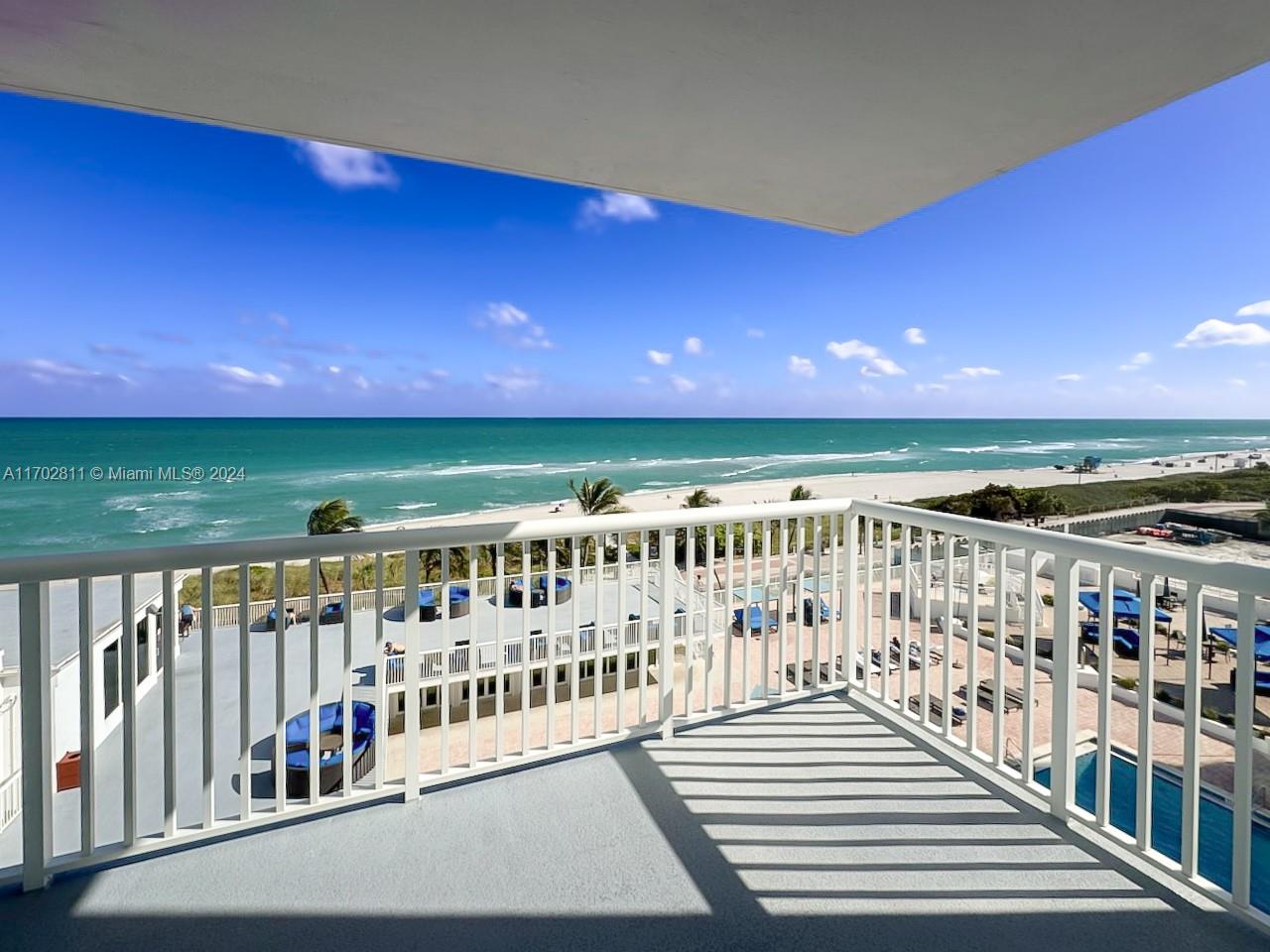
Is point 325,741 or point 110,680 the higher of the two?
point 110,680

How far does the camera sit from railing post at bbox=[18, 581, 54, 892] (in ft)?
4.09

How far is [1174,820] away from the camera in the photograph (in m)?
3.78

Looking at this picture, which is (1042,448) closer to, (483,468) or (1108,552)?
(483,468)

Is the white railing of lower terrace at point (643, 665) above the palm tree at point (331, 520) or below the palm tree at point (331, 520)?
above

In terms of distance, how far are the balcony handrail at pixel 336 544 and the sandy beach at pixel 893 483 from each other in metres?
16.0

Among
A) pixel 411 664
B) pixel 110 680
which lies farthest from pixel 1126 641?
pixel 110 680

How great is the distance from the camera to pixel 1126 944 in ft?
3.80

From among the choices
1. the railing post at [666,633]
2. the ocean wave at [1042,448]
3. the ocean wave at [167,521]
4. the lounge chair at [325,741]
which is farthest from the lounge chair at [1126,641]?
the ocean wave at [1042,448]

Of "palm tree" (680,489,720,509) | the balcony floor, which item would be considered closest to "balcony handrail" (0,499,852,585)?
the balcony floor

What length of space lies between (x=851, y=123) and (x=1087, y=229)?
22770mm

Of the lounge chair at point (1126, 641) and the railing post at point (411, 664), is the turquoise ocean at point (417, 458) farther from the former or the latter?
the railing post at point (411, 664)

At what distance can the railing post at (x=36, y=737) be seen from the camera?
1.25m

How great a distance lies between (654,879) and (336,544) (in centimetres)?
110

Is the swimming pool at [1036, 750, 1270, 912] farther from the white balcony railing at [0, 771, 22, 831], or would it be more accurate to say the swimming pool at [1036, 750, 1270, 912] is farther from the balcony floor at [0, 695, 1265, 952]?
the white balcony railing at [0, 771, 22, 831]
